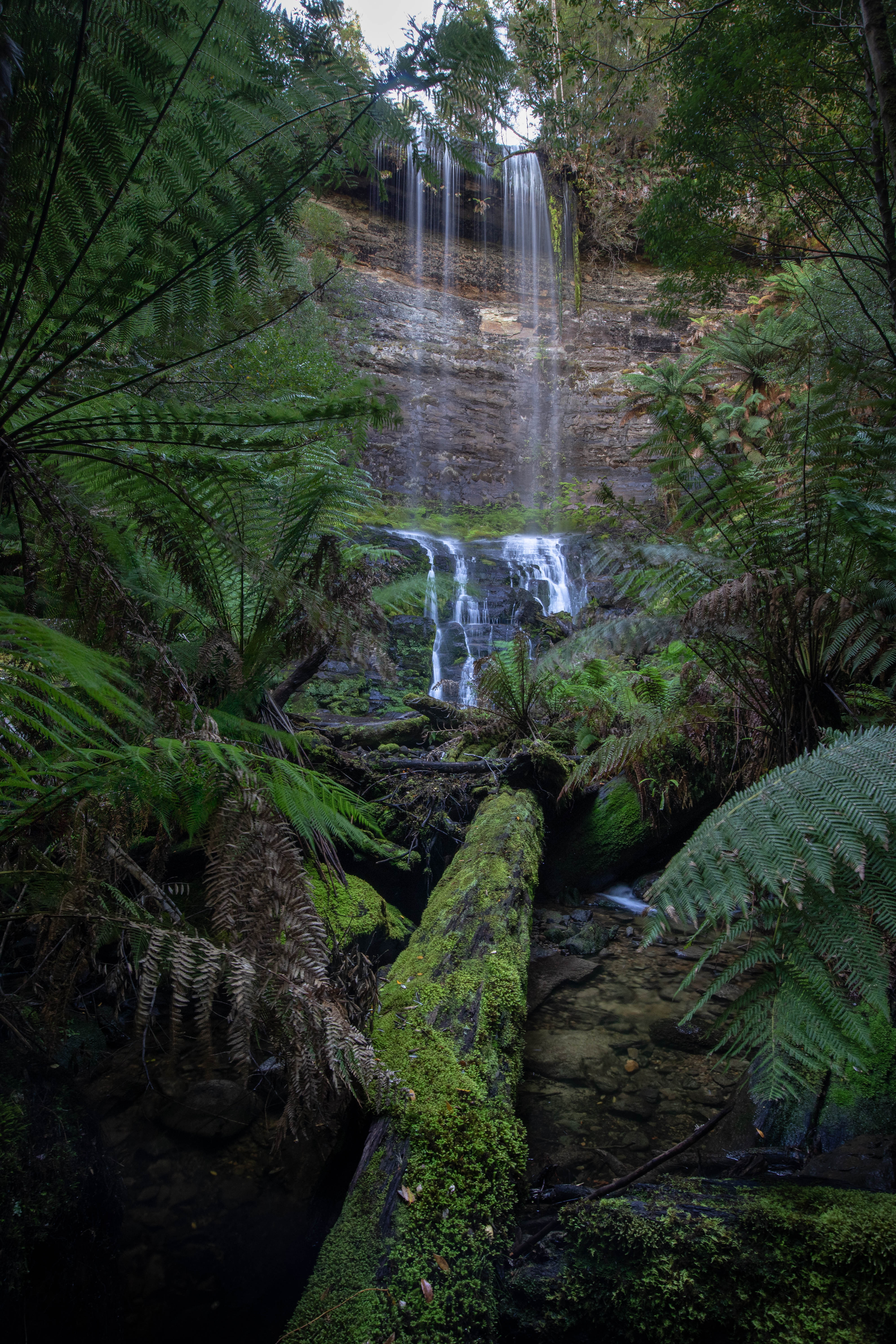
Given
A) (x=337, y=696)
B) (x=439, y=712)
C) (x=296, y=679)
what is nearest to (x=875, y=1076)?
(x=296, y=679)

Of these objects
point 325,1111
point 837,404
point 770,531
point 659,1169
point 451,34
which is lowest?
point 659,1169

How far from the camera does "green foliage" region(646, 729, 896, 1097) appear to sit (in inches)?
39.9

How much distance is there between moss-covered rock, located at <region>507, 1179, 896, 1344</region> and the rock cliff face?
45.9ft

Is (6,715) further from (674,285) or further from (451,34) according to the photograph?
(674,285)

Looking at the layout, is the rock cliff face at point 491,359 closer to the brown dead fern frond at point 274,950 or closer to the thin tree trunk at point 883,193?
the thin tree trunk at point 883,193

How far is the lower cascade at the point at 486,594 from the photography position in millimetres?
8719

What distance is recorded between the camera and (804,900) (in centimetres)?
111

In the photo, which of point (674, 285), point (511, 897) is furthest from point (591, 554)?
point (511, 897)

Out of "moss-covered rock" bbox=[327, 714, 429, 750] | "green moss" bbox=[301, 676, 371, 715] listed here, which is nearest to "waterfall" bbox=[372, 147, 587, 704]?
"green moss" bbox=[301, 676, 371, 715]

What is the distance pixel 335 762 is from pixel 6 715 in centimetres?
203

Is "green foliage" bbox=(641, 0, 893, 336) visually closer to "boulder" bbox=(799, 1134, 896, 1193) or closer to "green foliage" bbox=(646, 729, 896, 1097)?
"green foliage" bbox=(646, 729, 896, 1097)

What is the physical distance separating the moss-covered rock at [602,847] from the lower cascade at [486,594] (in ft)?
13.5

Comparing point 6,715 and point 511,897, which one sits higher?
point 6,715

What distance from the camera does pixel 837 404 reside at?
2139 mm
